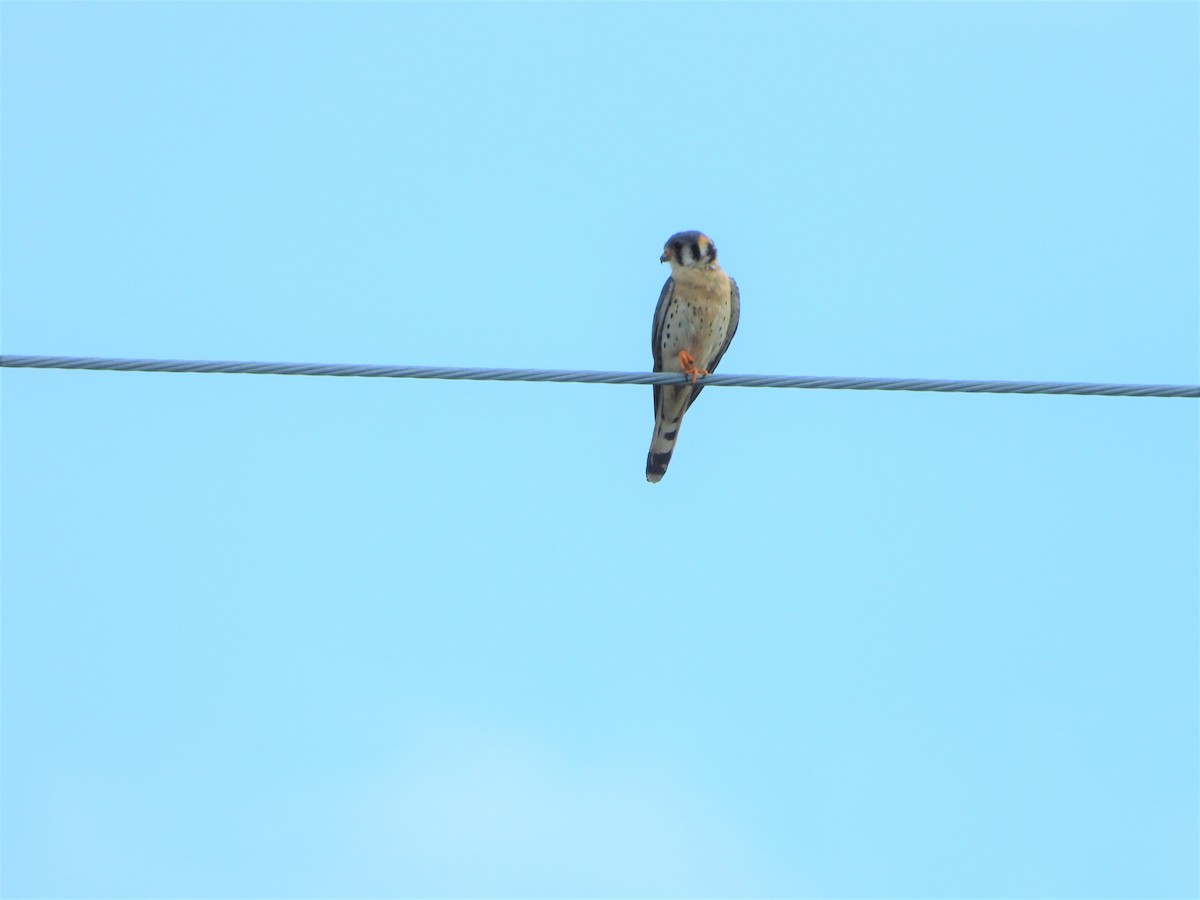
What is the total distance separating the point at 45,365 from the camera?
17.0 feet

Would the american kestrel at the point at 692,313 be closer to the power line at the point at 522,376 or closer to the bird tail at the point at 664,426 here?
the bird tail at the point at 664,426

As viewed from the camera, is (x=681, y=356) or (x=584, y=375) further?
(x=681, y=356)

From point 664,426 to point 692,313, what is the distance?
71 centimetres

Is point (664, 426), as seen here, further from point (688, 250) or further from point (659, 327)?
point (688, 250)

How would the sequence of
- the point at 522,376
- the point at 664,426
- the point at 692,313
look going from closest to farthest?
the point at 522,376, the point at 692,313, the point at 664,426

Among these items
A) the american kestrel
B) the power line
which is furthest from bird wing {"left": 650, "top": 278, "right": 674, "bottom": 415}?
the power line

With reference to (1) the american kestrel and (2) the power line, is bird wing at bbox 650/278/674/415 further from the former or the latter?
(2) the power line

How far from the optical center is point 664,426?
8.74m

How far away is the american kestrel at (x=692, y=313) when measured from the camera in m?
8.31

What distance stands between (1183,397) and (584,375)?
1898 millimetres

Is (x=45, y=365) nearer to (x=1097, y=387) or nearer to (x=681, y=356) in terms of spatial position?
(x=1097, y=387)

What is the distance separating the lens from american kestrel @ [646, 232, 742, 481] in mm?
8312

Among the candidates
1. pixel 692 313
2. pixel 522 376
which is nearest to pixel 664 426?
pixel 692 313

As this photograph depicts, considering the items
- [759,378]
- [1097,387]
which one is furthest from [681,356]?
[1097,387]
